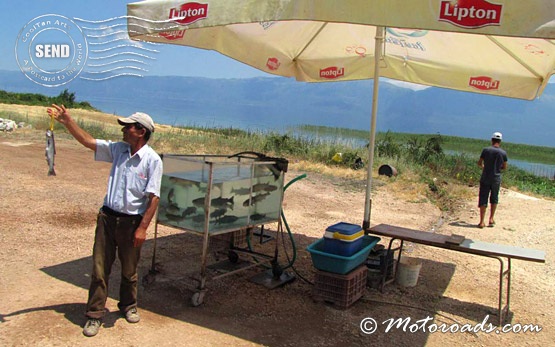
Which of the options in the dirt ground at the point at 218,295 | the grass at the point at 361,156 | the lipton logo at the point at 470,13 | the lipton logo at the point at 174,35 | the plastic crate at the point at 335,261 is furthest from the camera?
the grass at the point at 361,156

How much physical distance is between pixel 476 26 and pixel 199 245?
14.2ft

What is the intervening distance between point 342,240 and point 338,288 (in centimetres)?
46

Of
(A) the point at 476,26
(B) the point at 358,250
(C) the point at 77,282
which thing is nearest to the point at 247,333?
(B) the point at 358,250

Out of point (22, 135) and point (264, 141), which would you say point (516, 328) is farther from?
Result: point (22, 135)

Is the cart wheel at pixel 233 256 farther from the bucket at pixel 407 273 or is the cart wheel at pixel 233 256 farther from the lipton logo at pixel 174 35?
the lipton logo at pixel 174 35

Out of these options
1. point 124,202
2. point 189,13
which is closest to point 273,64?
point 189,13

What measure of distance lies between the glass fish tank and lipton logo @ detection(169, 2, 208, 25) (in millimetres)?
1211

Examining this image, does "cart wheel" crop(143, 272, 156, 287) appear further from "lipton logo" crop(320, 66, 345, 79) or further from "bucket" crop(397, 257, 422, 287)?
"lipton logo" crop(320, 66, 345, 79)

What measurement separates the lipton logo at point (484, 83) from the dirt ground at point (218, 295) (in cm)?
234

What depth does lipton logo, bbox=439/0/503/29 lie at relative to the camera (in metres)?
3.10

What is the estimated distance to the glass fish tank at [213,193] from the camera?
441 cm

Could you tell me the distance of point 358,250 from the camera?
15.7 ft

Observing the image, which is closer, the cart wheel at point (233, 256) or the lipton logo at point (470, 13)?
the lipton logo at point (470, 13)

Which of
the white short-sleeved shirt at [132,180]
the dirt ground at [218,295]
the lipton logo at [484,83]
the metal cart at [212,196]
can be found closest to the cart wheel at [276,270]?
the dirt ground at [218,295]
